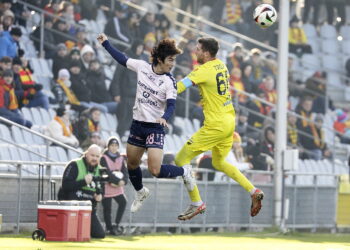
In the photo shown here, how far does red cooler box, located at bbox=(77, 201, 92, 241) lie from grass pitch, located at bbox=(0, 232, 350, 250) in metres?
0.20

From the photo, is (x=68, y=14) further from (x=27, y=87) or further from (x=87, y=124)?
(x=87, y=124)

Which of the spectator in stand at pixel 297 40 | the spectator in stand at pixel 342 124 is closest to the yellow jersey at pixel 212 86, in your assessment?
the spectator in stand at pixel 342 124

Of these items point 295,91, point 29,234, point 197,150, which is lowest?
point 29,234

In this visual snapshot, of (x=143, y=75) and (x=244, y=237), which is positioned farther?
(x=244, y=237)

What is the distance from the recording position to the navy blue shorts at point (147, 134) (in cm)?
1453

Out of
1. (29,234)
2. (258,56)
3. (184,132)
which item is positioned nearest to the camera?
(29,234)

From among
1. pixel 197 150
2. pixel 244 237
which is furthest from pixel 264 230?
pixel 197 150

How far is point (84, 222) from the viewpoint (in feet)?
58.3

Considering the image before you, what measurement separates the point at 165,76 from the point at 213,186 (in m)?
8.01

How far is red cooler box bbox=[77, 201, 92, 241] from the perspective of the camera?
1769 cm

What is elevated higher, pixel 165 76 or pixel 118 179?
pixel 165 76

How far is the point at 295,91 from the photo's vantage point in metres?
31.0

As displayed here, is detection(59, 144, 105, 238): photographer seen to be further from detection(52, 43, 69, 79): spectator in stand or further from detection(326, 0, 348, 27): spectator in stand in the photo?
detection(326, 0, 348, 27): spectator in stand

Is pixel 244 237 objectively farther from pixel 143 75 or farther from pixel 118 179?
pixel 143 75
